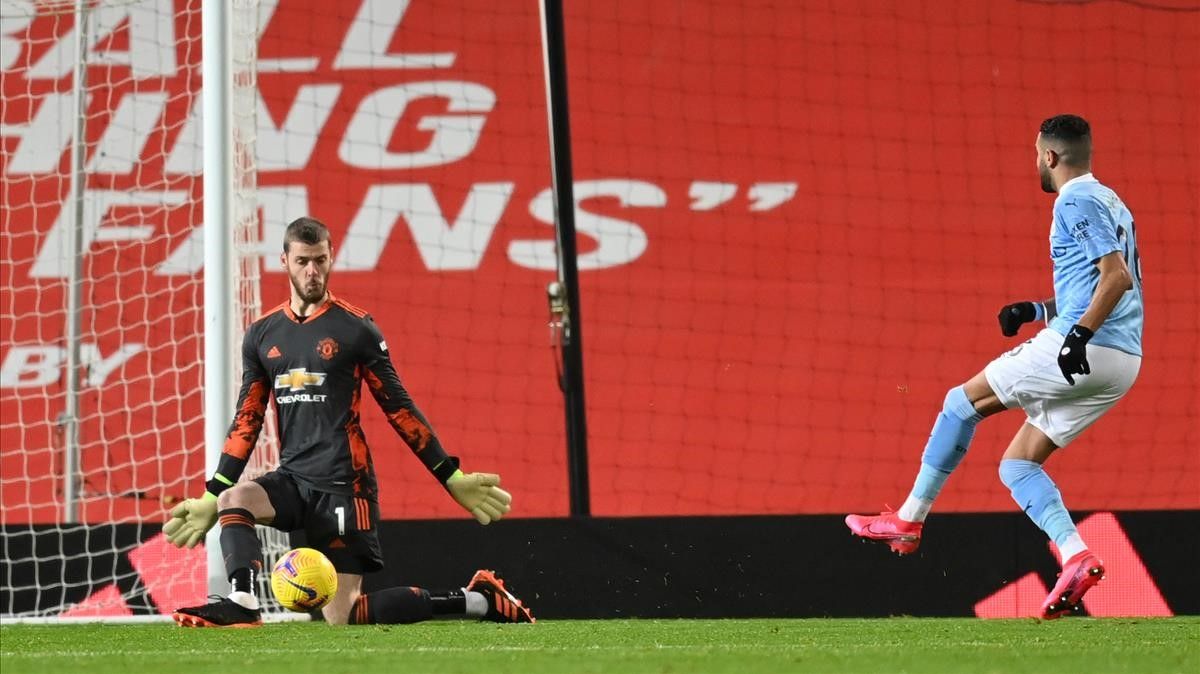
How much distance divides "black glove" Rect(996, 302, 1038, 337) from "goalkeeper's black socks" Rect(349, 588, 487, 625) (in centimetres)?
191

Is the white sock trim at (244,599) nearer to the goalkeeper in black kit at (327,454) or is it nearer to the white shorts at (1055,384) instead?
the goalkeeper in black kit at (327,454)

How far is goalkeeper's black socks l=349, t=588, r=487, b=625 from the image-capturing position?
5457 mm

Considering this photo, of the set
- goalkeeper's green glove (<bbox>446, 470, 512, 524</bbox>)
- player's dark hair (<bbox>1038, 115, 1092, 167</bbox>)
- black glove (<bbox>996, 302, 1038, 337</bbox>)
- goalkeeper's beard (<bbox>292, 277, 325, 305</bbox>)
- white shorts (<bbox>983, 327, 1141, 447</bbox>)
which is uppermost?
player's dark hair (<bbox>1038, 115, 1092, 167</bbox>)

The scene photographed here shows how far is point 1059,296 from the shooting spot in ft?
17.2

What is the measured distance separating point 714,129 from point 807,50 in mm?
695

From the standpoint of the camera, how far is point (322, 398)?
219 inches

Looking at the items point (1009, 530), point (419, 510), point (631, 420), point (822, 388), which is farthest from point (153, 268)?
point (1009, 530)

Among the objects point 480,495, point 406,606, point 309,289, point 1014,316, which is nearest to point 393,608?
point 406,606

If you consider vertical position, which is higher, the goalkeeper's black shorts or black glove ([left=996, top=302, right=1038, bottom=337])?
black glove ([left=996, top=302, right=1038, bottom=337])

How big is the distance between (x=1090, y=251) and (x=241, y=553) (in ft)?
8.98

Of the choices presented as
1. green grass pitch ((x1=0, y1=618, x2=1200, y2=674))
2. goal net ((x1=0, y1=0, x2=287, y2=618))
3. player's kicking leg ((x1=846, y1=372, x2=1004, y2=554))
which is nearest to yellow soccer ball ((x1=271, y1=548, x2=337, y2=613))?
green grass pitch ((x1=0, y1=618, x2=1200, y2=674))

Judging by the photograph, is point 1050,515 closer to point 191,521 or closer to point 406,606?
point 406,606

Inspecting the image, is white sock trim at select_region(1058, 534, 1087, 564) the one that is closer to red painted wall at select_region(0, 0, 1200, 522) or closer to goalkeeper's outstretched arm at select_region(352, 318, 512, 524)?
goalkeeper's outstretched arm at select_region(352, 318, 512, 524)

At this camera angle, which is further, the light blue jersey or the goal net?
the goal net
